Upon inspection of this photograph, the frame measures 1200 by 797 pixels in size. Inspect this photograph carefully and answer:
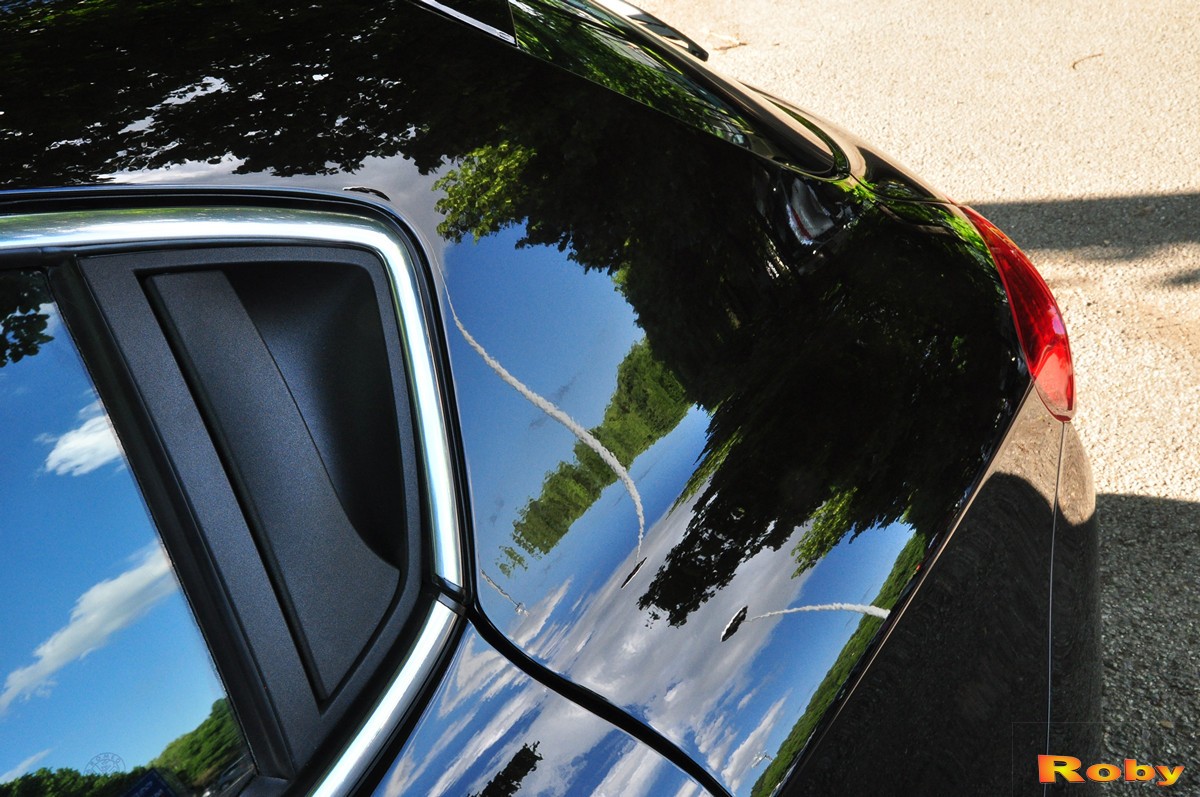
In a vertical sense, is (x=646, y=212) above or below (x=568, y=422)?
above

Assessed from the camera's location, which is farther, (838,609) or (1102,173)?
(1102,173)

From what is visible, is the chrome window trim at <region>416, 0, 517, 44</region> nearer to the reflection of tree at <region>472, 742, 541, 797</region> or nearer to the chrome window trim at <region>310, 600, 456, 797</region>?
the chrome window trim at <region>310, 600, 456, 797</region>

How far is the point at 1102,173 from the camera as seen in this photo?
4086mm

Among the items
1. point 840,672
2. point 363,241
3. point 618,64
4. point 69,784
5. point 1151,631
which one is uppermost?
point 618,64

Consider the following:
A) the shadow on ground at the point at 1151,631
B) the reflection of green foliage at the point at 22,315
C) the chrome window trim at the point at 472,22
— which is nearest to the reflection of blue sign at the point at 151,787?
the reflection of green foliage at the point at 22,315

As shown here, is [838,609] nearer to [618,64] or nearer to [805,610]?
[805,610]

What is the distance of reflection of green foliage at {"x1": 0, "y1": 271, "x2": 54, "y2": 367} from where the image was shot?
870 millimetres

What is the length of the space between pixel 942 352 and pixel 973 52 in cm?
424

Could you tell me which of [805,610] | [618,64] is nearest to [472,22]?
[618,64]

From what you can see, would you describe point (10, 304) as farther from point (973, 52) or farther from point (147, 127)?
point (973, 52)

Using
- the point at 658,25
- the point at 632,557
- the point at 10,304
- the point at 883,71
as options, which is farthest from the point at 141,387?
the point at 883,71

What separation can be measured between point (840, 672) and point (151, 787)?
0.69 meters

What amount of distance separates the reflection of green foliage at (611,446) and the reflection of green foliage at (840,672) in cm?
31

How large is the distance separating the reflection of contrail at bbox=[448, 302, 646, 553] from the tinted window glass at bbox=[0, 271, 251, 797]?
36cm
